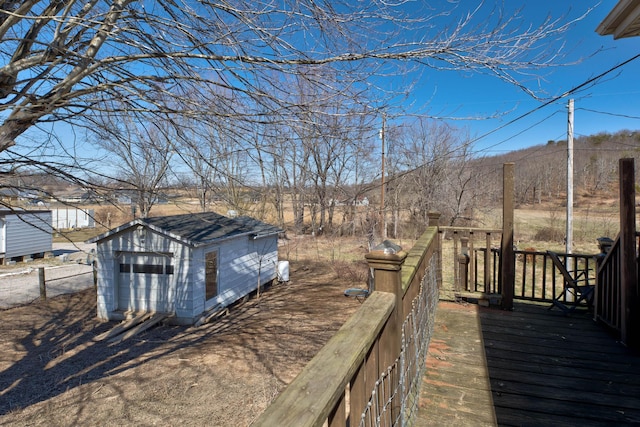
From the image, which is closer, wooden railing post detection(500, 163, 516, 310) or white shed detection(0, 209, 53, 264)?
wooden railing post detection(500, 163, 516, 310)

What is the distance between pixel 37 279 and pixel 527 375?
1597 centimetres

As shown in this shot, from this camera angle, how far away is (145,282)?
9.24 meters

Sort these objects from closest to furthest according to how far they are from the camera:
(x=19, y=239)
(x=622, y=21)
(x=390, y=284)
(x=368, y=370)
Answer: (x=368, y=370), (x=390, y=284), (x=622, y=21), (x=19, y=239)

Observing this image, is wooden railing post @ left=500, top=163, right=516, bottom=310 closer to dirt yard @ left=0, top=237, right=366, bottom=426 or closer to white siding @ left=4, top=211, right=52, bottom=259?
dirt yard @ left=0, top=237, right=366, bottom=426

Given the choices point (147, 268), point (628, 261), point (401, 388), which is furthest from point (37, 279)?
point (628, 261)

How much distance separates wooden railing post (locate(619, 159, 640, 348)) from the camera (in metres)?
3.19

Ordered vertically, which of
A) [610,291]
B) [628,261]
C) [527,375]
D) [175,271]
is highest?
[628,261]

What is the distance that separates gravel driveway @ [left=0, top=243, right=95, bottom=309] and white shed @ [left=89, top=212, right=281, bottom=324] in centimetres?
96

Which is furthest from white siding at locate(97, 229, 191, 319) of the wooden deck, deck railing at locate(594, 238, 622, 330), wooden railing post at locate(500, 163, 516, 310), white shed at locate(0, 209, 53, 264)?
white shed at locate(0, 209, 53, 264)

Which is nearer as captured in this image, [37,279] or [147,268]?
[147,268]

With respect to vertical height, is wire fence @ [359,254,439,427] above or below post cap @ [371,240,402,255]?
below

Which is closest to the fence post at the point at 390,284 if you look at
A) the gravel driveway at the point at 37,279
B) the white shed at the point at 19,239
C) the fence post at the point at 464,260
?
the fence post at the point at 464,260

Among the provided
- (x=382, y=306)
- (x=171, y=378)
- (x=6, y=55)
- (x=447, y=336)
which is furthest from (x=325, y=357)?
(x=171, y=378)

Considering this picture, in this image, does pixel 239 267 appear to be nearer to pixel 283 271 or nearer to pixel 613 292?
pixel 283 271
